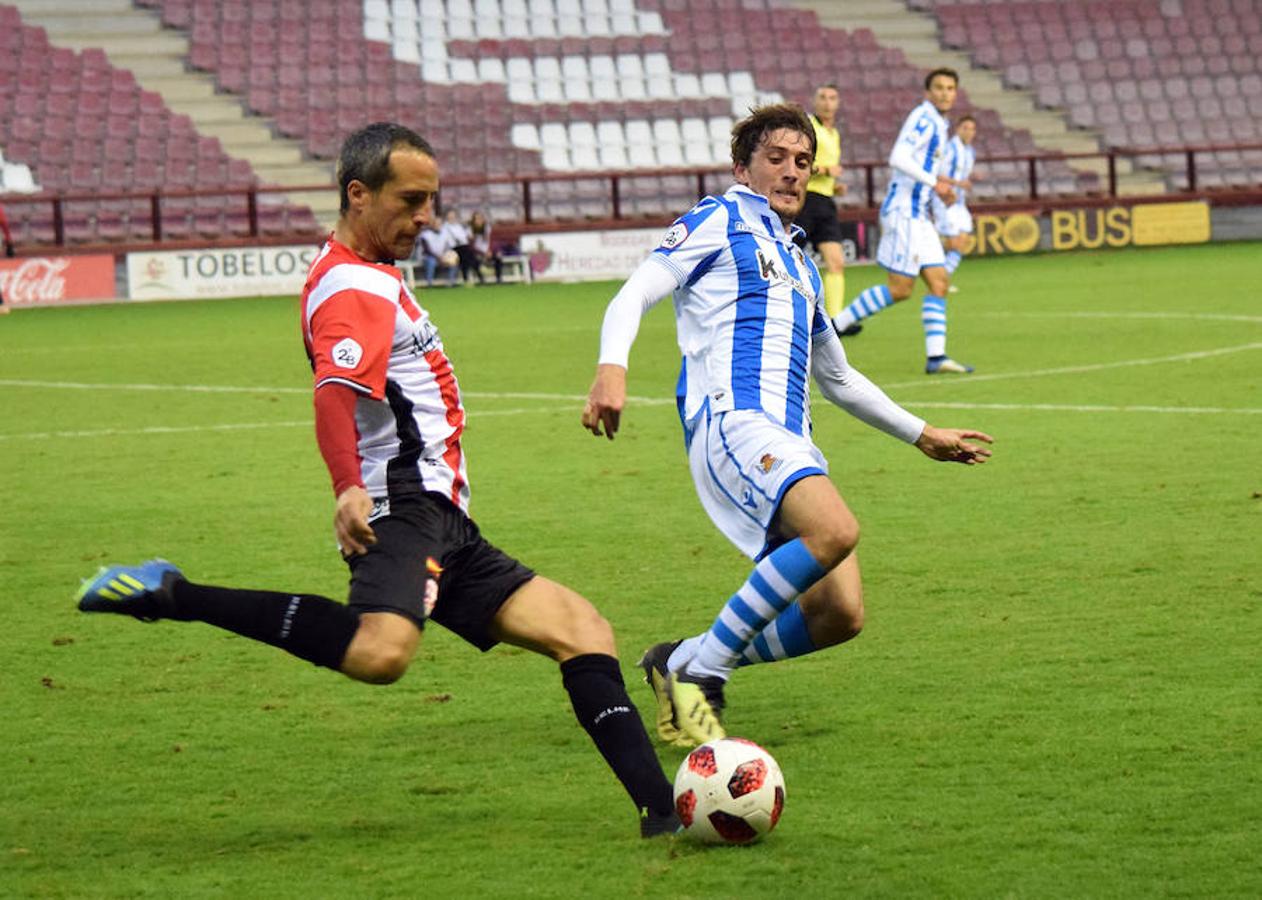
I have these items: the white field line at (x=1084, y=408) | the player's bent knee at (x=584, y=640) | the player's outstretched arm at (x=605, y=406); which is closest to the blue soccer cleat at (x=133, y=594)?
the player's bent knee at (x=584, y=640)

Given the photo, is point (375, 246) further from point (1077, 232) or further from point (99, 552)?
point (1077, 232)

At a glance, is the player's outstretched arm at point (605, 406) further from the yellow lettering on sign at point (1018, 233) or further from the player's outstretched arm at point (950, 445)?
the yellow lettering on sign at point (1018, 233)

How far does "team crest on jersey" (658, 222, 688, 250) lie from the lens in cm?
554

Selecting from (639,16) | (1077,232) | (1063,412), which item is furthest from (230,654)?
(639,16)

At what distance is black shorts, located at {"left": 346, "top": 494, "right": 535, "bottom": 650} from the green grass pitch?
1.67 feet

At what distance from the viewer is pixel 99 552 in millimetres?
8539

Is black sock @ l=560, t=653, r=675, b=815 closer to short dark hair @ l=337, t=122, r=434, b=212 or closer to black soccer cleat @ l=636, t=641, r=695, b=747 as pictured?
black soccer cleat @ l=636, t=641, r=695, b=747

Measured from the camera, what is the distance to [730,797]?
14.7 feet

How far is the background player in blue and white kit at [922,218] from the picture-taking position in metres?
14.7

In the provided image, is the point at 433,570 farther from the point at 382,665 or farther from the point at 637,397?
the point at 637,397

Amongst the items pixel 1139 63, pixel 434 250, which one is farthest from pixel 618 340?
pixel 1139 63

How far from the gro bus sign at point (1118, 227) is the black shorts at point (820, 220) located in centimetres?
1405

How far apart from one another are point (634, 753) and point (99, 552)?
455 centimetres

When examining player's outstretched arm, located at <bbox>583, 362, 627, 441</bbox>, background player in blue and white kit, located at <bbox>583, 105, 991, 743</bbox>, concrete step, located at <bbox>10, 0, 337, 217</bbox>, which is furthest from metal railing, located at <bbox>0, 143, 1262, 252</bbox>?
player's outstretched arm, located at <bbox>583, 362, 627, 441</bbox>
